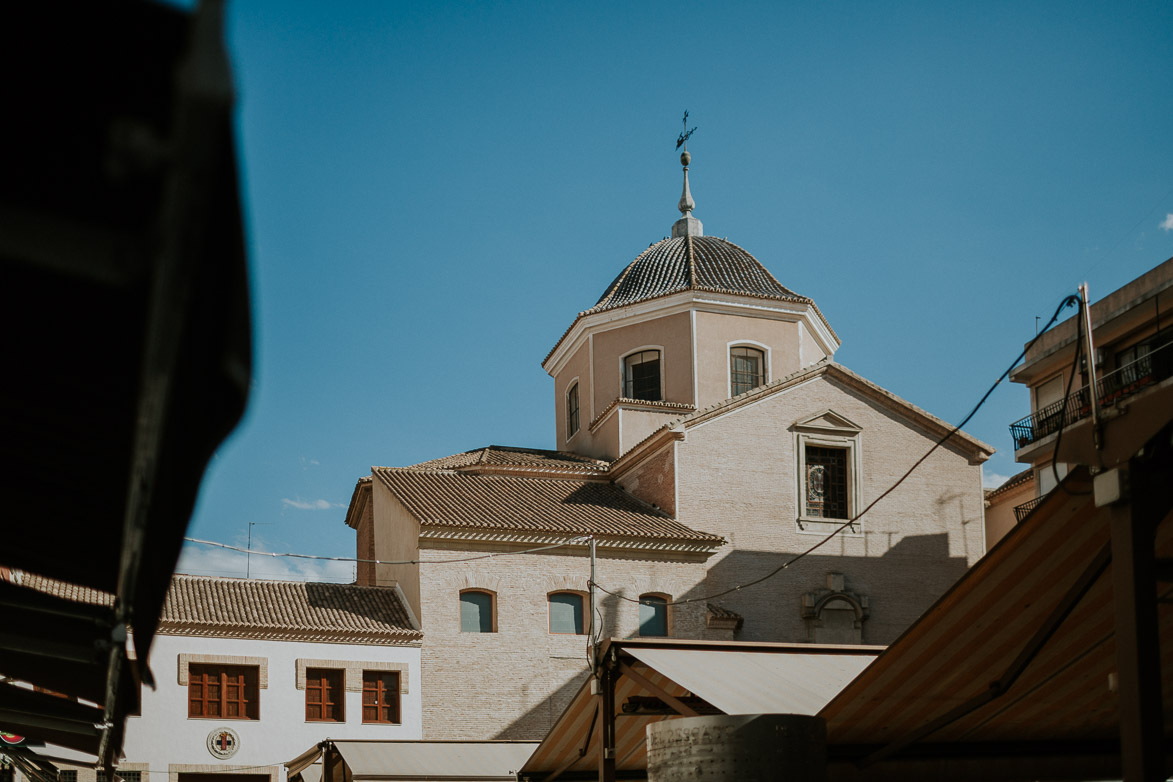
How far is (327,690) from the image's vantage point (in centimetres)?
2462

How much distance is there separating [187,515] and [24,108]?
1.29m

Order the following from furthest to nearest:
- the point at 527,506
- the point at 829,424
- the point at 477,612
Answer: the point at 829,424
the point at 527,506
the point at 477,612

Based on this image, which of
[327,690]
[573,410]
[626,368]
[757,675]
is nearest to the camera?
[757,675]

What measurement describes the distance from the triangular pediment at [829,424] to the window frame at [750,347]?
208 cm

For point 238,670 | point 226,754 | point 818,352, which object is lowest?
point 226,754

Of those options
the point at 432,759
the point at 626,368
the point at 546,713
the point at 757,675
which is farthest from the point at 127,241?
the point at 626,368

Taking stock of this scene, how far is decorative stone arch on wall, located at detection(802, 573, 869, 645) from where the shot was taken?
27922mm

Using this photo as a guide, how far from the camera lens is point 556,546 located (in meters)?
26.6

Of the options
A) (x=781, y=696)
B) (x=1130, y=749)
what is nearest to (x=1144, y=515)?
(x=1130, y=749)

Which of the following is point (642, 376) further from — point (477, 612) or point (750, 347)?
point (477, 612)

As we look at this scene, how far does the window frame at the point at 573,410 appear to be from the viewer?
34.3 m

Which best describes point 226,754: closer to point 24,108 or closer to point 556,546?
point 556,546

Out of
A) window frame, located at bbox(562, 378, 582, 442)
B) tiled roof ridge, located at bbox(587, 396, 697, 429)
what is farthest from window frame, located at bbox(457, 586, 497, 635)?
window frame, located at bbox(562, 378, 582, 442)

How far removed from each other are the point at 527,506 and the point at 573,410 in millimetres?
7365
